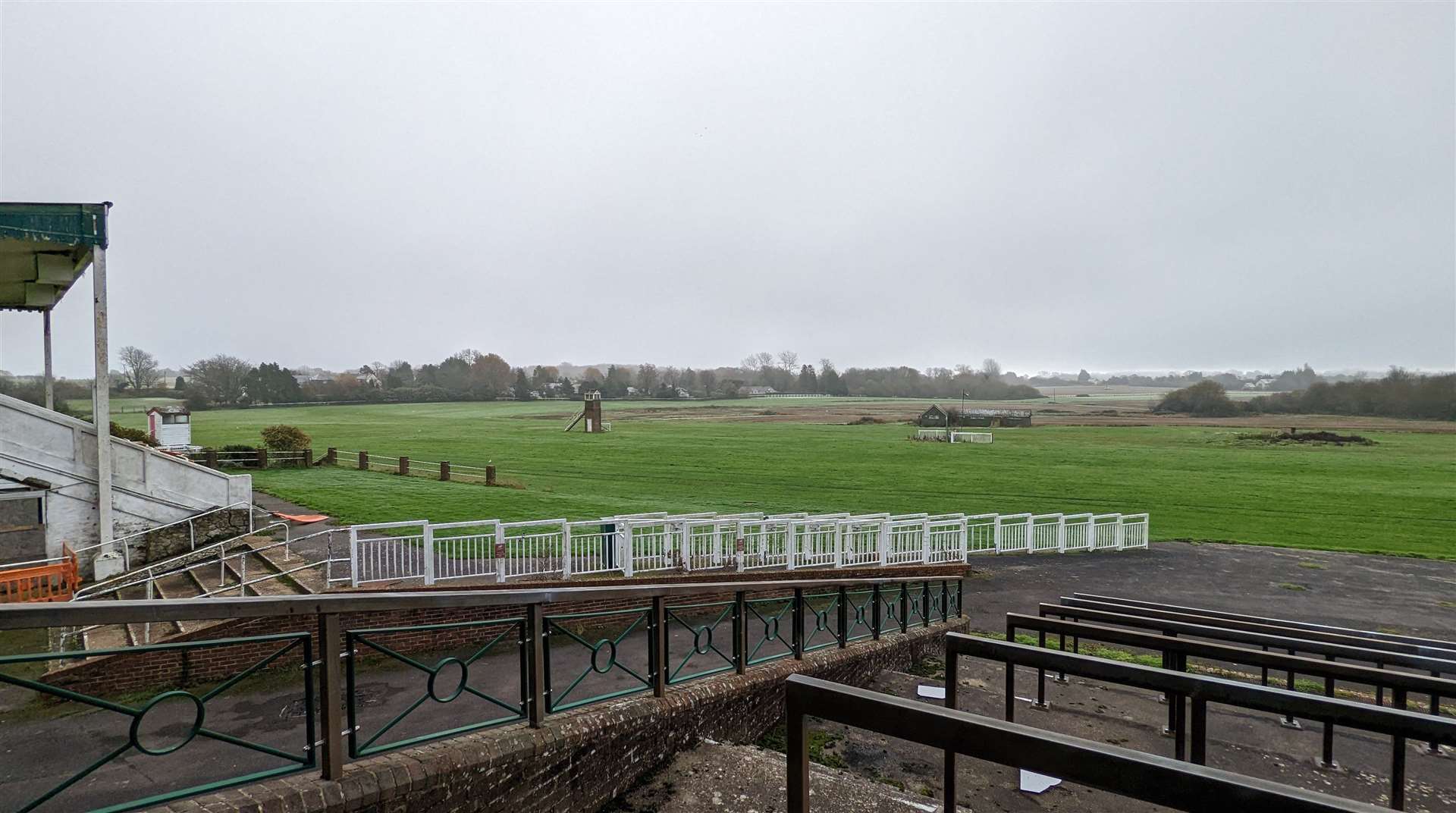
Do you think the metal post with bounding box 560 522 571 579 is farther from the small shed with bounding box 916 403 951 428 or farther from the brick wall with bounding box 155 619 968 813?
the small shed with bounding box 916 403 951 428

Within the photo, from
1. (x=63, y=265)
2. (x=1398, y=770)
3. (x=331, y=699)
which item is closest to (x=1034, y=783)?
(x=1398, y=770)

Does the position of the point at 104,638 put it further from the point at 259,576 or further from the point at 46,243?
the point at 46,243

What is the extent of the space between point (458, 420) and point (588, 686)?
77.2 metres

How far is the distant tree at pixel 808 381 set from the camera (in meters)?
152

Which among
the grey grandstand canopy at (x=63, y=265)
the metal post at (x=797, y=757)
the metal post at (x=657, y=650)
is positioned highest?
the grey grandstand canopy at (x=63, y=265)

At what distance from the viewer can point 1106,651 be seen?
9734 millimetres

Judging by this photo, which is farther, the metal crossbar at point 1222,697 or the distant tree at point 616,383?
the distant tree at point 616,383

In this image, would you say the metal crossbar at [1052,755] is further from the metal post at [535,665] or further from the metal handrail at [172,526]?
the metal handrail at [172,526]

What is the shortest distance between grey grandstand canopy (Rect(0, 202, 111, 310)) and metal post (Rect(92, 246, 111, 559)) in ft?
1.31

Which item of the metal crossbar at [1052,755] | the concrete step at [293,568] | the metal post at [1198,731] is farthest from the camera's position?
the concrete step at [293,568]

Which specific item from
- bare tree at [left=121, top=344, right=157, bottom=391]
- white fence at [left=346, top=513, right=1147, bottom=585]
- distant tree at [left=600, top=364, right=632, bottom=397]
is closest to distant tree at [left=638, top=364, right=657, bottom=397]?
distant tree at [left=600, top=364, right=632, bottom=397]

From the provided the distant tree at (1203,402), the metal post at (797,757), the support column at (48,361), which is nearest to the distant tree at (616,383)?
the distant tree at (1203,402)

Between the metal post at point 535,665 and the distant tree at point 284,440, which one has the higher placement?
the metal post at point 535,665

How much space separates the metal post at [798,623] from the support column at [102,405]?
12.3 m
